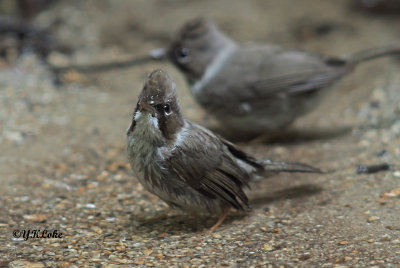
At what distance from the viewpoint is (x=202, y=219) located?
4.61 m

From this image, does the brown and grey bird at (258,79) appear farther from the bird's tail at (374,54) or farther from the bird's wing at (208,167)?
the bird's wing at (208,167)

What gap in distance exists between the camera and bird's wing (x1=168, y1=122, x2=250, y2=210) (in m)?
4.07

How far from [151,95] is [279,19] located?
19.8ft

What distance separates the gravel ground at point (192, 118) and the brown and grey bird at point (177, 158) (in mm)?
294

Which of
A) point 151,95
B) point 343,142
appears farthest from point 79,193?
point 343,142

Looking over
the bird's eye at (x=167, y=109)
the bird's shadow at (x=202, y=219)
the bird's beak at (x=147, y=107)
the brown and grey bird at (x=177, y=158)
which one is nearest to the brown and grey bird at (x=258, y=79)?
the bird's shadow at (x=202, y=219)

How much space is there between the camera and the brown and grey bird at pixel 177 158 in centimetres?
386

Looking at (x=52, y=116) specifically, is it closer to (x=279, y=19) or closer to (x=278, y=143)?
(x=278, y=143)

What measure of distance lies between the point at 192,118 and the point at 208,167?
132 inches

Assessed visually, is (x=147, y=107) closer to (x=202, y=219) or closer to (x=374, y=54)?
(x=202, y=219)

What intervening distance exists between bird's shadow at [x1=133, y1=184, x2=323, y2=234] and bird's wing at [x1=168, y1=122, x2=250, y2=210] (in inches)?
12.0

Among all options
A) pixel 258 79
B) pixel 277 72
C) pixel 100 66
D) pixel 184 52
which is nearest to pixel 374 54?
pixel 277 72

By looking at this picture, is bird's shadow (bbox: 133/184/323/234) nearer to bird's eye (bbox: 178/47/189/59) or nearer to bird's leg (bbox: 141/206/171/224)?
bird's leg (bbox: 141/206/171/224)

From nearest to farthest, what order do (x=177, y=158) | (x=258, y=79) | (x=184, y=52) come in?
(x=177, y=158), (x=258, y=79), (x=184, y=52)
